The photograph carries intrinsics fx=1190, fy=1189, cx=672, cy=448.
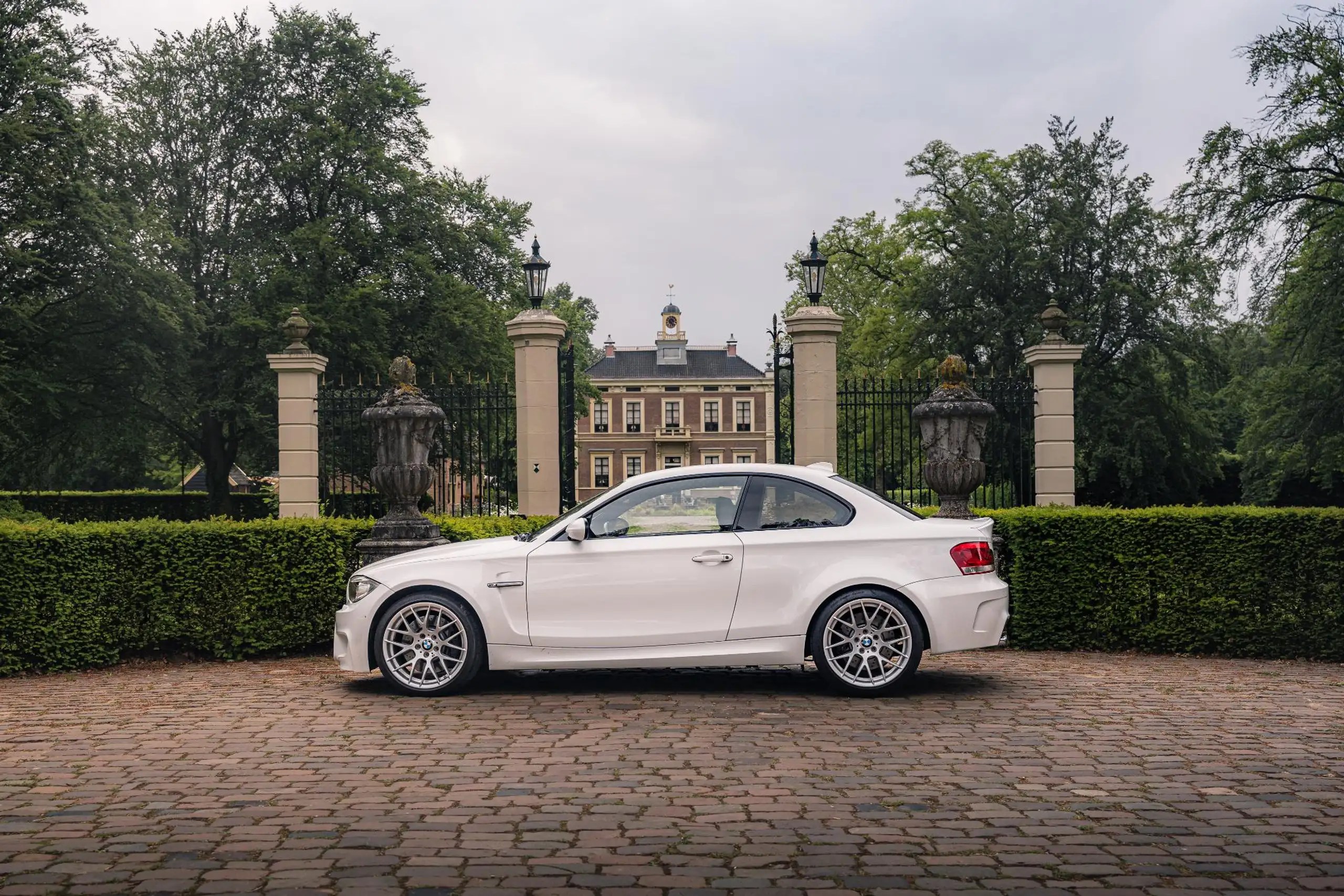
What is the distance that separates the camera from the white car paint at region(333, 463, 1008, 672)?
7.52m

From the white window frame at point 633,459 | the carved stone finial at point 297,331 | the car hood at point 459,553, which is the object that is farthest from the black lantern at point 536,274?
the white window frame at point 633,459

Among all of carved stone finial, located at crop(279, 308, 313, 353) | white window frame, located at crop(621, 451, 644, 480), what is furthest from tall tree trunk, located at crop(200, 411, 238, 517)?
white window frame, located at crop(621, 451, 644, 480)

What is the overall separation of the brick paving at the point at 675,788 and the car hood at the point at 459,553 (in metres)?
0.87

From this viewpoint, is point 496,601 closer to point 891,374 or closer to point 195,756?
point 195,756

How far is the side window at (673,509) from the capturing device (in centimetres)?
777

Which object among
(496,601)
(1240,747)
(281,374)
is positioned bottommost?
(1240,747)

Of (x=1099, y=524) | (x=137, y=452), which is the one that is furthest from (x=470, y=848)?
(x=137, y=452)

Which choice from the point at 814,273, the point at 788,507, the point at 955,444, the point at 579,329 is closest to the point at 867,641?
the point at 788,507

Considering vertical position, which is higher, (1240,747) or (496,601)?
(496,601)

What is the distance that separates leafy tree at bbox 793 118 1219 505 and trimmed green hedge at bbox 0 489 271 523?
59.9 feet

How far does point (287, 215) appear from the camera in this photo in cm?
2941

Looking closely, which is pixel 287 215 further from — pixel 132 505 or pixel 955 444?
pixel 955 444

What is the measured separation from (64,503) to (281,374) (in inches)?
807

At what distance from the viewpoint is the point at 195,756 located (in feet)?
19.8
